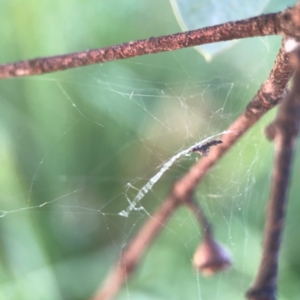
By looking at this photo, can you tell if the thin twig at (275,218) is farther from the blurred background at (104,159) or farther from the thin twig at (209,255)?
the blurred background at (104,159)

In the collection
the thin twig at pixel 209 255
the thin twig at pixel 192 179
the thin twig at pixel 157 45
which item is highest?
the thin twig at pixel 157 45

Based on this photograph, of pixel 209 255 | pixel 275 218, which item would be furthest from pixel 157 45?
pixel 209 255

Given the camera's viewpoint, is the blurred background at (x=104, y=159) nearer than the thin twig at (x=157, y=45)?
No

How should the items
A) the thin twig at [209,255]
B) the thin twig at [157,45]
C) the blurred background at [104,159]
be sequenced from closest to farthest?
the thin twig at [157,45]
the thin twig at [209,255]
the blurred background at [104,159]

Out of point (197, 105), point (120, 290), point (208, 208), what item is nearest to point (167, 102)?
point (197, 105)

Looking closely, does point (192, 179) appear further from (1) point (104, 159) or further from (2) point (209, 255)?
(1) point (104, 159)

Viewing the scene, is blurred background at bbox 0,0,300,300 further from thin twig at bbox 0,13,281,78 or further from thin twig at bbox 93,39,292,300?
thin twig at bbox 0,13,281,78

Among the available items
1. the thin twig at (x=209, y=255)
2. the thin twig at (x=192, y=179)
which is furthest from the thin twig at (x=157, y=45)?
the thin twig at (x=209, y=255)

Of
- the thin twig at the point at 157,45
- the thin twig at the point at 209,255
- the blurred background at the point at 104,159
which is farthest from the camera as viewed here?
the blurred background at the point at 104,159
